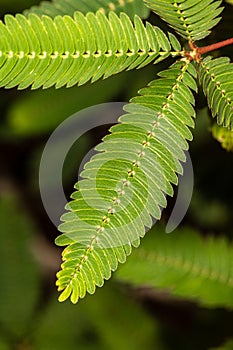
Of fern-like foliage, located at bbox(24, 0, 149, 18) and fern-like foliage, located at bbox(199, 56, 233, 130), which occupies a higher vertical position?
fern-like foliage, located at bbox(24, 0, 149, 18)

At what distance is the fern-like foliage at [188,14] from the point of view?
3.34 feet

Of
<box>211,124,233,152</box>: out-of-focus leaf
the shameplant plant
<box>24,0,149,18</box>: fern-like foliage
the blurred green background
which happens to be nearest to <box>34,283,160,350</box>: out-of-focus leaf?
the blurred green background

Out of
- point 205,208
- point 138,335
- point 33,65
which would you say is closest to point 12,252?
point 138,335

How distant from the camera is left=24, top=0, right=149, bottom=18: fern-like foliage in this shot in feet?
4.11

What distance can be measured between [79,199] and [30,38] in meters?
0.26

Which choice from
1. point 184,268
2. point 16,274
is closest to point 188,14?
point 184,268

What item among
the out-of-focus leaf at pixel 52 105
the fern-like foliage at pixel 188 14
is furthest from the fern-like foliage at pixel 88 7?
the out-of-focus leaf at pixel 52 105

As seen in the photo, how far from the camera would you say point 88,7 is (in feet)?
4.15

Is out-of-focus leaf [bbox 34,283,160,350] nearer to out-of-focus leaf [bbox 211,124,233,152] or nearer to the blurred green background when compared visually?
the blurred green background

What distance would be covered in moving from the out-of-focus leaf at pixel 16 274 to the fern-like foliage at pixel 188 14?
1407 mm

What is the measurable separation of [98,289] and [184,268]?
60cm

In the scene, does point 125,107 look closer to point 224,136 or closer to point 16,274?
point 224,136

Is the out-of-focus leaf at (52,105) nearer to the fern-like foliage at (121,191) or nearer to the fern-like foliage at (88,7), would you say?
the fern-like foliage at (88,7)

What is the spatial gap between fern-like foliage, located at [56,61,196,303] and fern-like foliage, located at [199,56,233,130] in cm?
6
